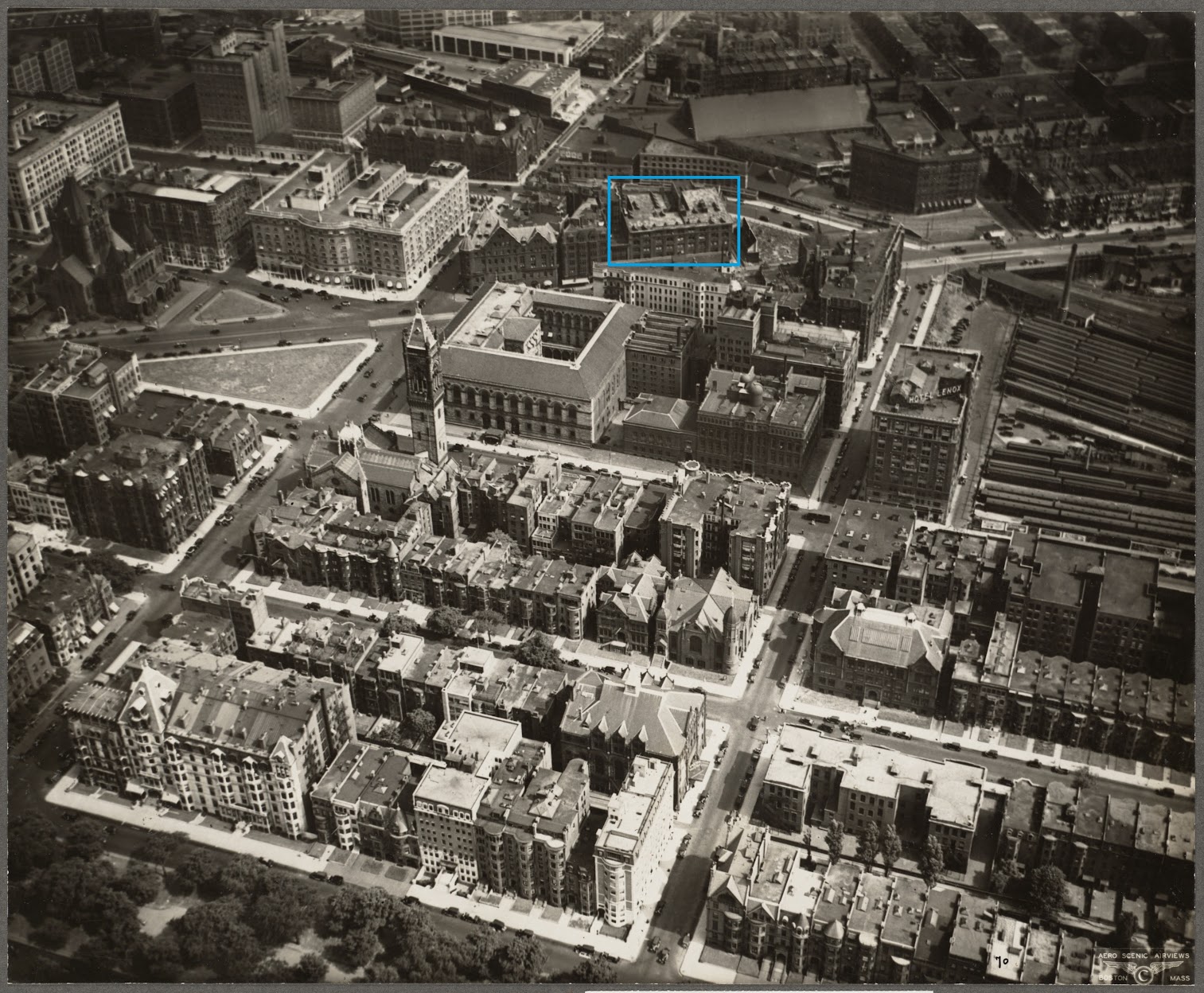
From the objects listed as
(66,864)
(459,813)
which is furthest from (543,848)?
(66,864)

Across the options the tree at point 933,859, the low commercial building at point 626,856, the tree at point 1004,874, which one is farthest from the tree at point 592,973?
the tree at point 1004,874

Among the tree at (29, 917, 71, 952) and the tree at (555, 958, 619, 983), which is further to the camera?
the tree at (29, 917, 71, 952)

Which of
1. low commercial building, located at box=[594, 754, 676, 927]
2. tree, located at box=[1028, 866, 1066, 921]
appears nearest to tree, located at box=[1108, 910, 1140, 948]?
tree, located at box=[1028, 866, 1066, 921]

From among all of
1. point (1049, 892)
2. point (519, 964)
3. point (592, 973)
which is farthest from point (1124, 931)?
point (519, 964)

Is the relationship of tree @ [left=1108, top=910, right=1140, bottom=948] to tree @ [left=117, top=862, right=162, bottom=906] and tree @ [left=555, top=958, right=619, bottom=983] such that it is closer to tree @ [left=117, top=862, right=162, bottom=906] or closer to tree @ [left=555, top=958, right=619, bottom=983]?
tree @ [left=555, top=958, right=619, bottom=983]

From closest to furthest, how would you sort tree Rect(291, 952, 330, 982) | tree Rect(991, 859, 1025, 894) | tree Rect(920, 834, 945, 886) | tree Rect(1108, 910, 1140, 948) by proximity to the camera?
1. tree Rect(1108, 910, 1140, 948)
2. tree Rect(291, 952, 330, 982)
3. tree Rect(991, 859, 1025, 894)
4. tree Rect(920, 834, 945, 886)

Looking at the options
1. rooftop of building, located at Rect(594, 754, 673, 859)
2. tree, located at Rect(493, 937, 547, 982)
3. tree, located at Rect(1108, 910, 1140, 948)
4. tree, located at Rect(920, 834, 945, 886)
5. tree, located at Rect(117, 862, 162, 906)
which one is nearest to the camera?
tree, located at Rect(1108, 910, 1140, 948)

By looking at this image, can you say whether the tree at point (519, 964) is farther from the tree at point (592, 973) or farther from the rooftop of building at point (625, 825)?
the rooftop of building at point (625, 825)
